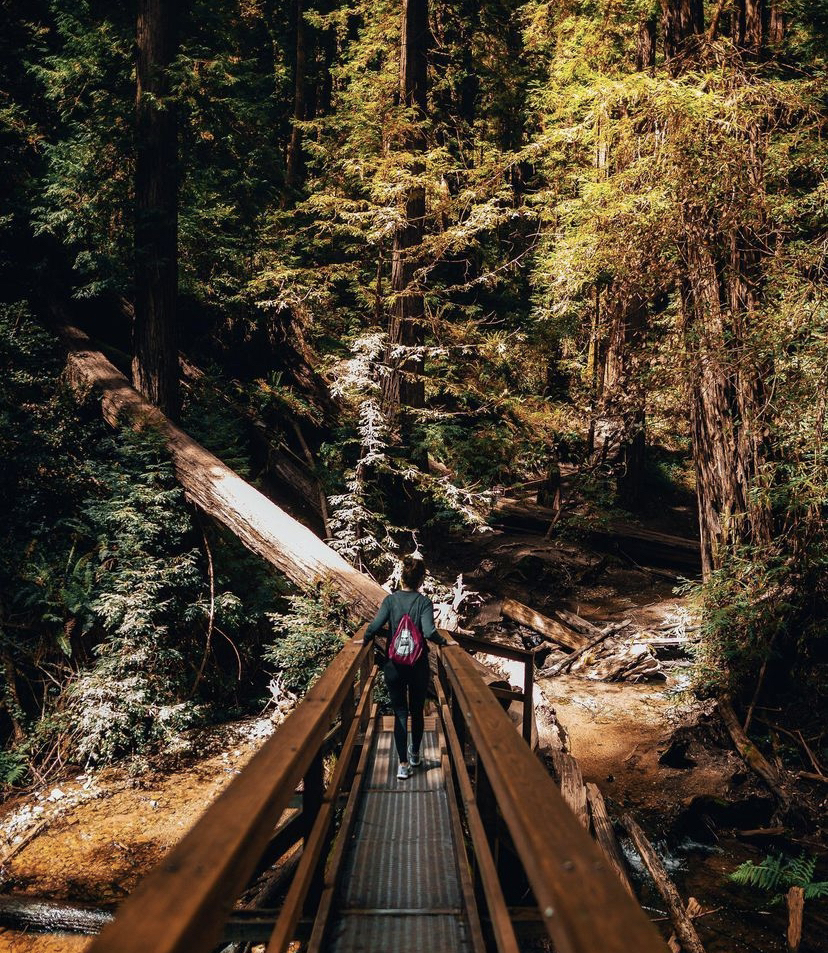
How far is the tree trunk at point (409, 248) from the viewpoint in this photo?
11.4 meters

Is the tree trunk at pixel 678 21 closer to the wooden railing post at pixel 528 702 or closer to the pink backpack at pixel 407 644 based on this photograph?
the wooden railing post at pixel 528 702

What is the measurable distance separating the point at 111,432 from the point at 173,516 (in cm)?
239

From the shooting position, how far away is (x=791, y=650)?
7977 millimetres

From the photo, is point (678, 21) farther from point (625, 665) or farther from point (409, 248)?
point (625, 665)

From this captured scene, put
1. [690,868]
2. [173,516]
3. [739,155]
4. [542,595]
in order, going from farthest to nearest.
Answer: [542,595] < [173,516] < [739,155] < [690,868]

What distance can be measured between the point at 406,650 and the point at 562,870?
3.26m

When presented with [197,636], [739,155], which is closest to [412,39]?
[739,155]

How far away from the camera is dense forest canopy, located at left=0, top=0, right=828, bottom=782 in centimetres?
752

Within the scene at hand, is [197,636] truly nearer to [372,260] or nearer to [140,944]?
[140,944]

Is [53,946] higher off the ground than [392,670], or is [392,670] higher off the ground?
[392,670]

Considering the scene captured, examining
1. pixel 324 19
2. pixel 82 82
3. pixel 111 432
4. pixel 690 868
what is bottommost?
pixel 690 868

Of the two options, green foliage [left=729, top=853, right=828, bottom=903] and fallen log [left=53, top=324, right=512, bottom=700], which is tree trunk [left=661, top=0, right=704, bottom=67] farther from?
green foliage [left=729, top=853, right=828, bottom=903]

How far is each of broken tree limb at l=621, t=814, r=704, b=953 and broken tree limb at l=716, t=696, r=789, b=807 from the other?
7.09 feet

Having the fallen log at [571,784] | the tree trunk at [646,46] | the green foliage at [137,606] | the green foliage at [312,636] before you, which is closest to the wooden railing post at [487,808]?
the fallen log at [571,784]
